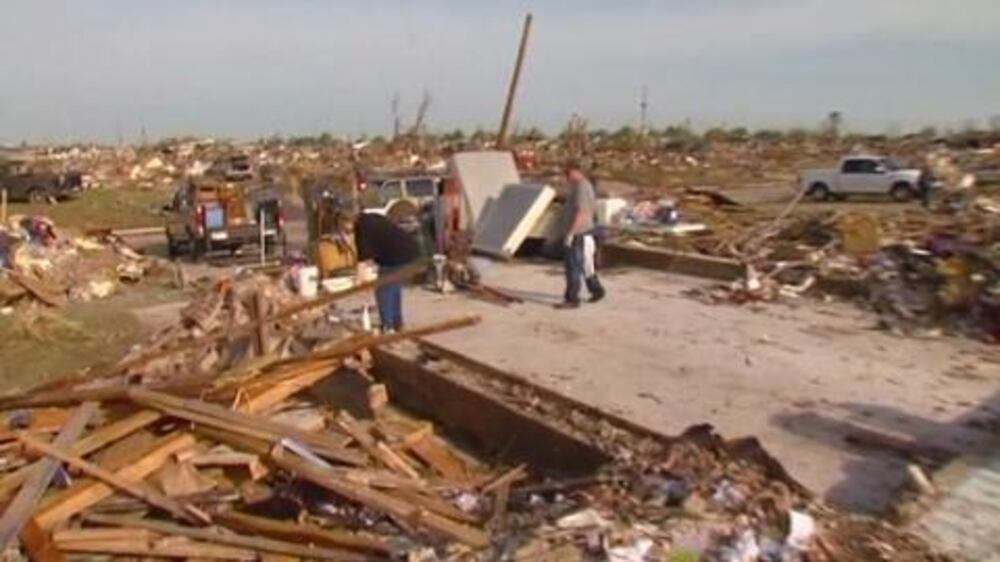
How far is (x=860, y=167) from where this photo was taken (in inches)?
1399

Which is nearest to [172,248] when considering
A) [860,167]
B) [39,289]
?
[39,289]

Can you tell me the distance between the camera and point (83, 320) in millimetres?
15078

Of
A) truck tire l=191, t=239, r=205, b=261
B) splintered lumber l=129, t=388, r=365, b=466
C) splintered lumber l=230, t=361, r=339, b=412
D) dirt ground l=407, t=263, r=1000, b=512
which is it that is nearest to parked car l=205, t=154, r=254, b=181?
truck tire l=191, t=239, r=205, b=261

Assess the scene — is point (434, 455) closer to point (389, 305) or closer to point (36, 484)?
point (36, 484)

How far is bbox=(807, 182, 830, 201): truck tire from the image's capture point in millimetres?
35312

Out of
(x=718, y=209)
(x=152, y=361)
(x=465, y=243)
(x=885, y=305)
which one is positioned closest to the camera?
(x=152, y=361)

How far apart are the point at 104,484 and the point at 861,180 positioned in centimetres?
3257

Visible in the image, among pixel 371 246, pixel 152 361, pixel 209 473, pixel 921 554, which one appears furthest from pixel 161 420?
pixel 921 554

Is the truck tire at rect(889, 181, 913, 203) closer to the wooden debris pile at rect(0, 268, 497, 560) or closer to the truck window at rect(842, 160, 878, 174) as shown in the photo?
the truck window at rect(842, 160, 878, 174)

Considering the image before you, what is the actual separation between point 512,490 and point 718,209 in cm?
1813

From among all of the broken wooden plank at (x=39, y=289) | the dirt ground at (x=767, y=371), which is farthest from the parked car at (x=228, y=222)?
the dirt ground at (x=767, y=371)

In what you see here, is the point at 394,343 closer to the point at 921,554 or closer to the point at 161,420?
Answer: the point at 161,420

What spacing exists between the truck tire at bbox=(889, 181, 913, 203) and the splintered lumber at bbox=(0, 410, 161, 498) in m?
31.2

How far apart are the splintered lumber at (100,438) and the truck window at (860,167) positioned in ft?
105
